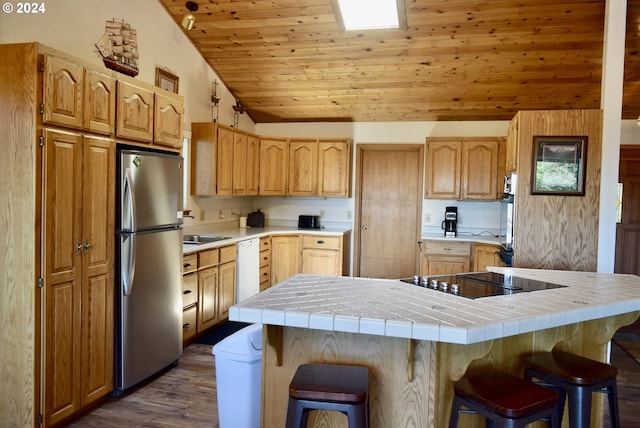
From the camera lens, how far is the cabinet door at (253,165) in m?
5.55

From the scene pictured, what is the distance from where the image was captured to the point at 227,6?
423cm

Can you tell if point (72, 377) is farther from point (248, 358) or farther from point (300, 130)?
point (300, 130)

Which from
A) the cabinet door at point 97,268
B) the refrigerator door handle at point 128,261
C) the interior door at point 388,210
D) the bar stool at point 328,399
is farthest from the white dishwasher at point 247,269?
the bar stool at point 328,399

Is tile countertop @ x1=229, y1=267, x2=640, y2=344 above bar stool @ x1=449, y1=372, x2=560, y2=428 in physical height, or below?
above

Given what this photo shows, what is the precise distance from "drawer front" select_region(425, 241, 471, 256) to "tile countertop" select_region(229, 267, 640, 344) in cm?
285

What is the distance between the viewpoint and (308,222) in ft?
19.7

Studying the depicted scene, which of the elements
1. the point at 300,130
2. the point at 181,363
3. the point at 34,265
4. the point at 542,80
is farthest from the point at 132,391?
the point at 542,80

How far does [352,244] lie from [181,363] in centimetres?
316

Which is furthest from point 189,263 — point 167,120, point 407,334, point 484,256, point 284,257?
point 484,256

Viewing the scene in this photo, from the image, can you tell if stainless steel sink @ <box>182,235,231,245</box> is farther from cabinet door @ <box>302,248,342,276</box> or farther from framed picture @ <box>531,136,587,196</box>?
framed picture @ <box>531,136,587,196</box>

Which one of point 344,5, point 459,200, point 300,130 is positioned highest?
point 344,5

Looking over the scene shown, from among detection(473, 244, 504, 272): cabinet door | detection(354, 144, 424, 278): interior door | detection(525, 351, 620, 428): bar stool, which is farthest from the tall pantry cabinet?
detection(354, 144, 424, 278): interior door

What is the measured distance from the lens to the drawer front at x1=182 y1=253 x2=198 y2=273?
3.60m

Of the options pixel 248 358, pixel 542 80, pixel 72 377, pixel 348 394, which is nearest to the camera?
pixel 348 394
